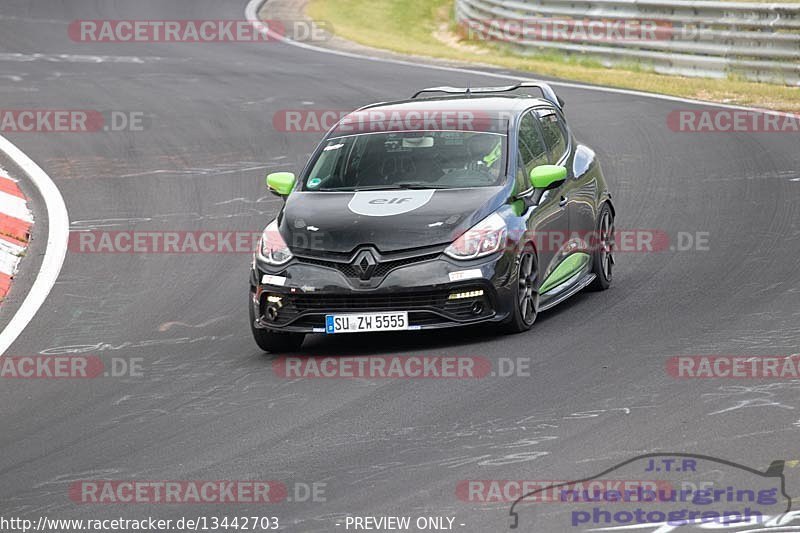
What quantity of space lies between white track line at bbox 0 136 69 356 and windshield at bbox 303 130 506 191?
105 inches

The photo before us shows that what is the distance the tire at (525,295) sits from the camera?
1055 cm

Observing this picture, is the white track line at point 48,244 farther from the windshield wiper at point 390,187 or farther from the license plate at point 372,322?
the windshield wiper at point 390,187

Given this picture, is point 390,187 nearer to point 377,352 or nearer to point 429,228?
point 429,228

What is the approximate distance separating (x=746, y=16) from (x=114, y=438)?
17706 millimetres

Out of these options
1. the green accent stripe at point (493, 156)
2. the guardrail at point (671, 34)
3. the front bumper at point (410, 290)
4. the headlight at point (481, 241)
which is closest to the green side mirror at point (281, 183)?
the front bumper at point (410, 290)

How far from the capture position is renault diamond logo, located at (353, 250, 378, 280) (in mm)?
10258

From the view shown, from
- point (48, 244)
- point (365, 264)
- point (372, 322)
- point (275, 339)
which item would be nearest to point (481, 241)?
point (365, 264)

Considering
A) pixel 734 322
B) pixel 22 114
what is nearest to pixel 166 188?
pixel 22 114

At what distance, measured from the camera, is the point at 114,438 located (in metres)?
8.71

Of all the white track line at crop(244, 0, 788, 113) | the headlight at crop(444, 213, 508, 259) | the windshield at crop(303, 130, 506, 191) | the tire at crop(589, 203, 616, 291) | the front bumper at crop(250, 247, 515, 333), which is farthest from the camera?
the white track line at crop(244, 0, 788, 113)

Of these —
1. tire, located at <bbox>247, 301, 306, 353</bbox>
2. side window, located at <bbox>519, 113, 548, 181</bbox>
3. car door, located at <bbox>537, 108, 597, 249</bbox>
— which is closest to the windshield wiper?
side window, located at <bbox>519, 113, 548, 181</bbox>

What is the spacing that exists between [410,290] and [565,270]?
1.92m

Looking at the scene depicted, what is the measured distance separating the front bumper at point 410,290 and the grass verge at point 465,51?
40.4 feet

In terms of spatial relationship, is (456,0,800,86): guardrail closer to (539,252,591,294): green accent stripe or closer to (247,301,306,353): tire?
(539,252,591,294): green accent stripe
